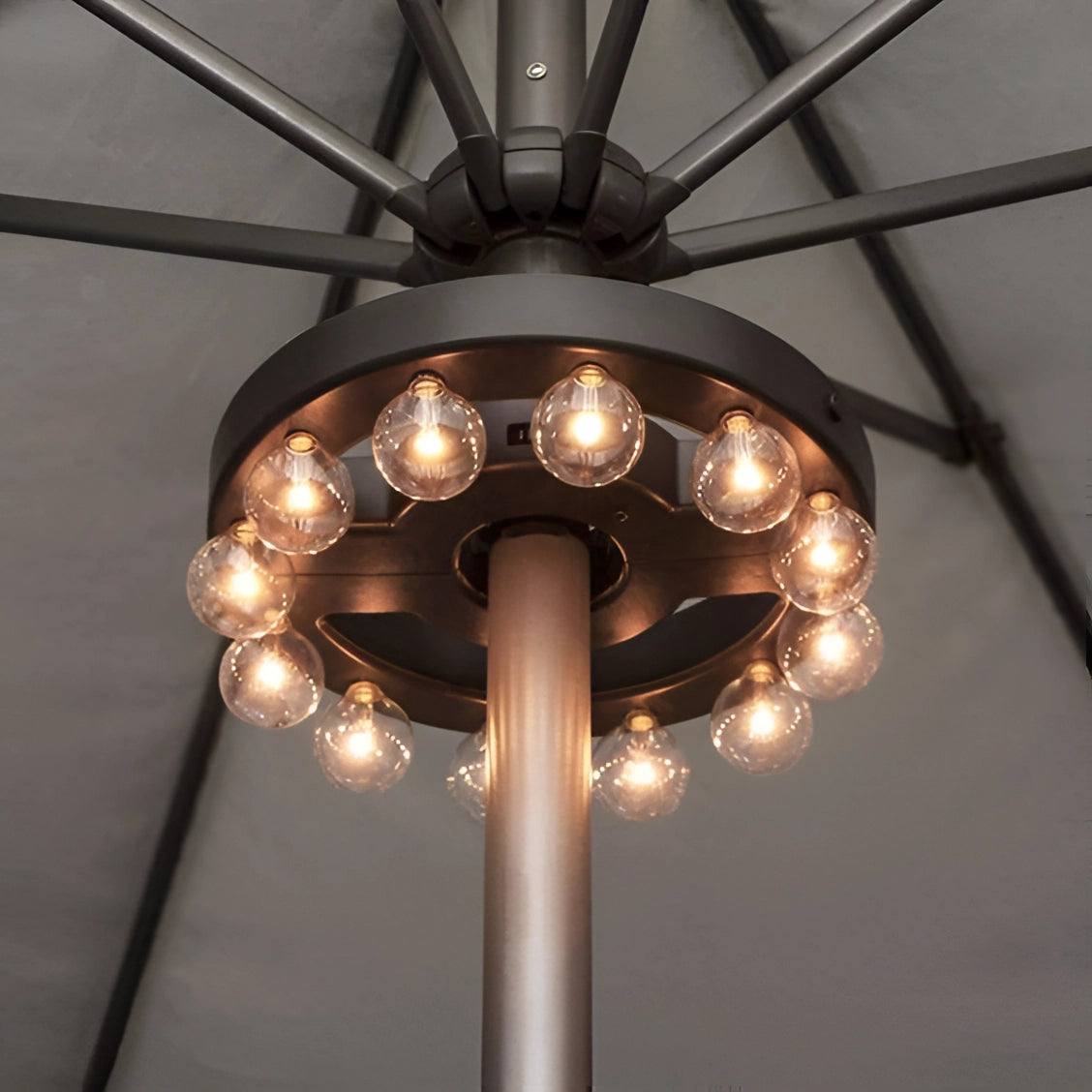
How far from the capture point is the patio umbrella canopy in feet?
9.90

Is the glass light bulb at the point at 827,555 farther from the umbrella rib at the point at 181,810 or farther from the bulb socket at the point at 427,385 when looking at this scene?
the umbrella rib at the point at 181,810

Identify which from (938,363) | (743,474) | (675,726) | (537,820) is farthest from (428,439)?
(675,726)

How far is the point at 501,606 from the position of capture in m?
2.32

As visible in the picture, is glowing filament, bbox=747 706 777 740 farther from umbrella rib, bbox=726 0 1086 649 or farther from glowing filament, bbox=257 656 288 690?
umbrella rib, bbox=726 0 1086 649

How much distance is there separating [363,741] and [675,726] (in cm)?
140

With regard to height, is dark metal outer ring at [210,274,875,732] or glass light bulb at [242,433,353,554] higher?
dark metal outer ring at [210,274,875,732]

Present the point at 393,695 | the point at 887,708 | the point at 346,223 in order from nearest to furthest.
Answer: the point at 393,695 < the point at 346,223 < the point at 887,708

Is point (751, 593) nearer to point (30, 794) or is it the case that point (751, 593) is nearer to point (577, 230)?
point (577, 230)

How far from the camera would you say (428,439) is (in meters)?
2.00

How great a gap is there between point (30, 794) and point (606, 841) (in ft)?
4.14

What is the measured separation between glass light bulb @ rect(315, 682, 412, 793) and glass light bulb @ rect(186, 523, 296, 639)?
1.18 ft

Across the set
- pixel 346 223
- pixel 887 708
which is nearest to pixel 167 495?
pixel 346 223

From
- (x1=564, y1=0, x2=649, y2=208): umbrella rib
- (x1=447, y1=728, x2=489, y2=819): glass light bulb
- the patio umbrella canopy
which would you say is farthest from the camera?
the patio umbrella canopy

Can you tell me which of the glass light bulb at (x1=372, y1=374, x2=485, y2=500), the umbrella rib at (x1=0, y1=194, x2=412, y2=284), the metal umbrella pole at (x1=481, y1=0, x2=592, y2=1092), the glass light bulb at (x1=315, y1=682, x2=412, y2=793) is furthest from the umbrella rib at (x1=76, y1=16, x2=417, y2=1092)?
the glass light bulb at (x1=372, y1=374, x2=485, y2=500)
